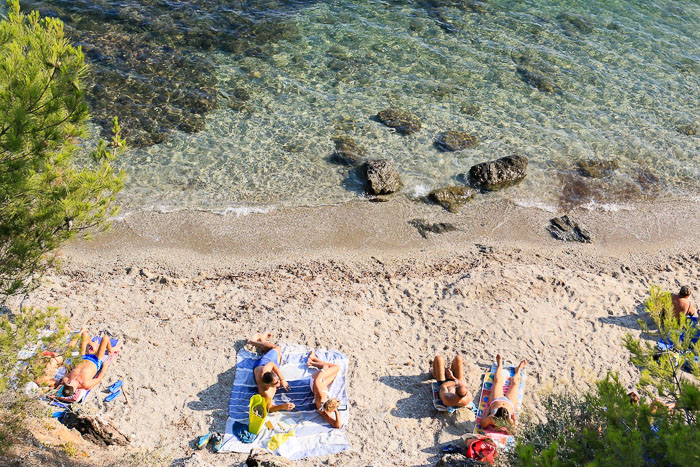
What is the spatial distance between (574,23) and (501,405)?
19071mm

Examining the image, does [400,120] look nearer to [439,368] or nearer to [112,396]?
[439,368]

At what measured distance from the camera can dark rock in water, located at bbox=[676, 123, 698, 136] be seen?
60.8 ft

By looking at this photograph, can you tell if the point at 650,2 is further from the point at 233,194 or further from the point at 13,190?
the point at 13,190

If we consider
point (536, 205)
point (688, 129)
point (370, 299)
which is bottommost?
point (370, 299)

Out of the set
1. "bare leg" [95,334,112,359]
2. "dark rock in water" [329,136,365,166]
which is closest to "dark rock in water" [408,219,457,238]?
"dark rock in water" [329,136,365,166]

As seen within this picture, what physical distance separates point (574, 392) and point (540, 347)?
3.67 ft

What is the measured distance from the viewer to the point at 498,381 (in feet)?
33.2

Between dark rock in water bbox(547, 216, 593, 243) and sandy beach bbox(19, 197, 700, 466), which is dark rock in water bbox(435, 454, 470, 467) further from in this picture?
dark rock in water bbox(547, 216, 593, 243)

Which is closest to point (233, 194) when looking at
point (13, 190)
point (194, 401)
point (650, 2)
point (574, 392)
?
point (194, 401)

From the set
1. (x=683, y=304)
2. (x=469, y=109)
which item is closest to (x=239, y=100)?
(x=469, y=109)

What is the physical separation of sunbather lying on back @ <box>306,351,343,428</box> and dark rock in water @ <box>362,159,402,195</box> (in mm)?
6048

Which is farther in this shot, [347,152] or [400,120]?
[400,120]

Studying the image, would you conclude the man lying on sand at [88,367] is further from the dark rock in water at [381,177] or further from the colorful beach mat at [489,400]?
the dark rock in water at [381,177]

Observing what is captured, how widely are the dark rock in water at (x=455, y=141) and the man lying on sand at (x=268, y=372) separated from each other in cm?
883
